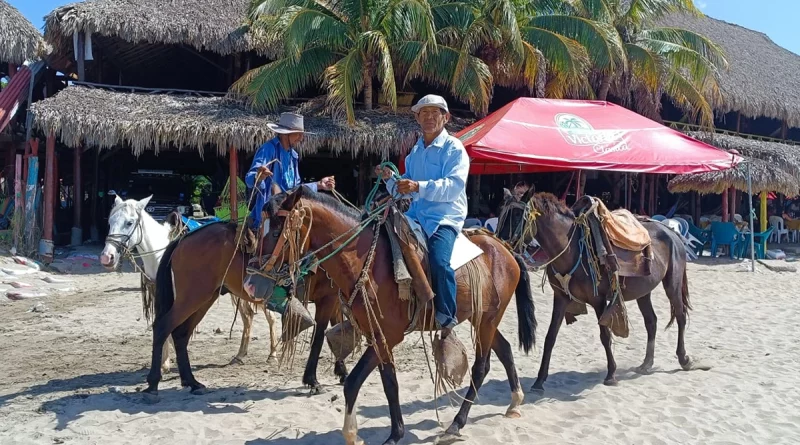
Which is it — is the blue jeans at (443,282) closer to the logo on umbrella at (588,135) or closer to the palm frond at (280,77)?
the logo on umbrella at (588,135)

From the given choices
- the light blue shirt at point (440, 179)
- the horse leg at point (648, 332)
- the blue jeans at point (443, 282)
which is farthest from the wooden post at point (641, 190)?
the blue jeans at point (443, 282)

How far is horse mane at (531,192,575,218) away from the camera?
4.56 m

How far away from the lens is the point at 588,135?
8.72 metres

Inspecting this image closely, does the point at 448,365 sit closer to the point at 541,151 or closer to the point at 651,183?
the point at 541,151

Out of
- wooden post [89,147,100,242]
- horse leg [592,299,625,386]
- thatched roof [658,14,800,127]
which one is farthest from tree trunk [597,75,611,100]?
wooden post [89,147,100,242]

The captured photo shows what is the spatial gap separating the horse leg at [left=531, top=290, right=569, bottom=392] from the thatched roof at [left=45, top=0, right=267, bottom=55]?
9.93 metres

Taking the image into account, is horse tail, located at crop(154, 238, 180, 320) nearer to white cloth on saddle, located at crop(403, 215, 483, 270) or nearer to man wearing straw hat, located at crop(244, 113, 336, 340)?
man wearing straw hat, located at crop(244, 113, 336, 340)

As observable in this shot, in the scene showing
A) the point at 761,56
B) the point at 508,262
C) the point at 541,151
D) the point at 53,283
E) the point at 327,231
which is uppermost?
the point at 761,56

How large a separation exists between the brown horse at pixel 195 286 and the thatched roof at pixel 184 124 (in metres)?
6.49

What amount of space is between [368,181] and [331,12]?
14.7ft

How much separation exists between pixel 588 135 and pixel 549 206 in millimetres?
4596

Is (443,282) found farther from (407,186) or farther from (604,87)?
(604,87)

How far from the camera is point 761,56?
788 inches

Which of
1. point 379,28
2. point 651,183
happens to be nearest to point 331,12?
point 379,28
